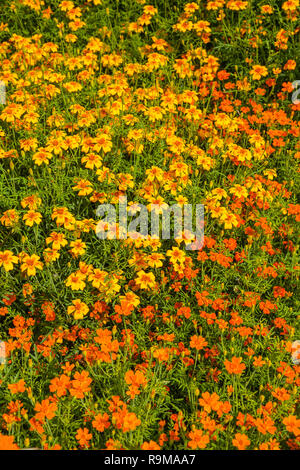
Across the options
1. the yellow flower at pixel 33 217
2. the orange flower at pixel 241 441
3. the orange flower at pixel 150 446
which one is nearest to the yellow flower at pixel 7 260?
the yellow flower at pixel 33 217

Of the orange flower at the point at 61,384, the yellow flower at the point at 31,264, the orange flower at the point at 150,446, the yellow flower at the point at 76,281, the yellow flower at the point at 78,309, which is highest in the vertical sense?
the yellow flower at the point at 31,264

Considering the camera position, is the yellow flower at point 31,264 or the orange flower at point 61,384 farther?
the yellow flower at point 31,264

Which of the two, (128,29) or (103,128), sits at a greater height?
(128,29)

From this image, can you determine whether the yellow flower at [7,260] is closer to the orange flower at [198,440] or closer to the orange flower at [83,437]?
the orange flower at [83,437]

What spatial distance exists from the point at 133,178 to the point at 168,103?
1006 millimetres

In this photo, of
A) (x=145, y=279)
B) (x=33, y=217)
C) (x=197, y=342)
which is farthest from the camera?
(x=33, y=217)

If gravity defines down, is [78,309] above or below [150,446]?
above

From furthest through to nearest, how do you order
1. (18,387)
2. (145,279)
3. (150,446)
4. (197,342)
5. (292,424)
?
(145,279) < (197,342) < (18,387) < (292,424) < (150,446)

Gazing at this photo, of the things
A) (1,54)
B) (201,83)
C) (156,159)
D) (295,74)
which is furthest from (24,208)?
(295,74)

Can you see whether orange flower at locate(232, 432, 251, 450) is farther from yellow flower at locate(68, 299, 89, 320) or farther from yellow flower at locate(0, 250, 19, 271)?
yellow flower at locate(0, 250, 19, 271)

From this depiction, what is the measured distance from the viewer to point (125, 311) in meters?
3.65

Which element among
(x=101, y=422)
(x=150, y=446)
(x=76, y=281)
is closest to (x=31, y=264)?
(x=76, y=281)

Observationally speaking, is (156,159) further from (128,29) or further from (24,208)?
(128,29)

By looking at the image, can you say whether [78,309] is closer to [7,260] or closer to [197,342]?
[7,260]
